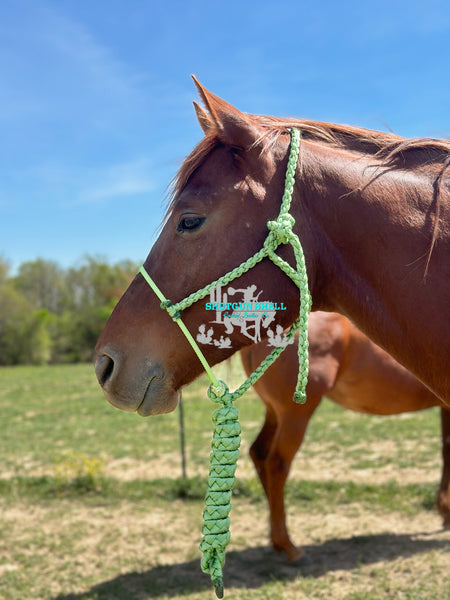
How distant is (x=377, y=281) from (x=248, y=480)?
14.6 feet

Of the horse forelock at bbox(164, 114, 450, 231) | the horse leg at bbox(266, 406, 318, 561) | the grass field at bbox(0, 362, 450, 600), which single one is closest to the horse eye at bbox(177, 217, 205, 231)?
the horse forelock at bbox(164, 114, 450, 231)

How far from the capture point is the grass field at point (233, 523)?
3553 millimetres

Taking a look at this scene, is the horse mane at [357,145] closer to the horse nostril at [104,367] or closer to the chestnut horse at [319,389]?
the horse nostril at [104,367]

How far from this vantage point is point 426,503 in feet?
15.5

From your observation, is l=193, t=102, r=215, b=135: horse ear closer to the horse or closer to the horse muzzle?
the horse

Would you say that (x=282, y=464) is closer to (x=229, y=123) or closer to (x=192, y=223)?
(x=192, y=223)

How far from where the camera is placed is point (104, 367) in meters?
1.70

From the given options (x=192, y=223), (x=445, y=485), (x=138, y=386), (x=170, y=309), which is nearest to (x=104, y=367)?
(x=138, y=386)

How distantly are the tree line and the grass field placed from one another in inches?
852

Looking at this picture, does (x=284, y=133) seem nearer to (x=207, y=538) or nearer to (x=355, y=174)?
(x=355, y=174)

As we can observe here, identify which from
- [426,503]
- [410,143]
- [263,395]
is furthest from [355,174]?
[426,503]

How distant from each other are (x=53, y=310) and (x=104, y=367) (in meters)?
45.1

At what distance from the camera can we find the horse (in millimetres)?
1599

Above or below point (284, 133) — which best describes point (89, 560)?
below
